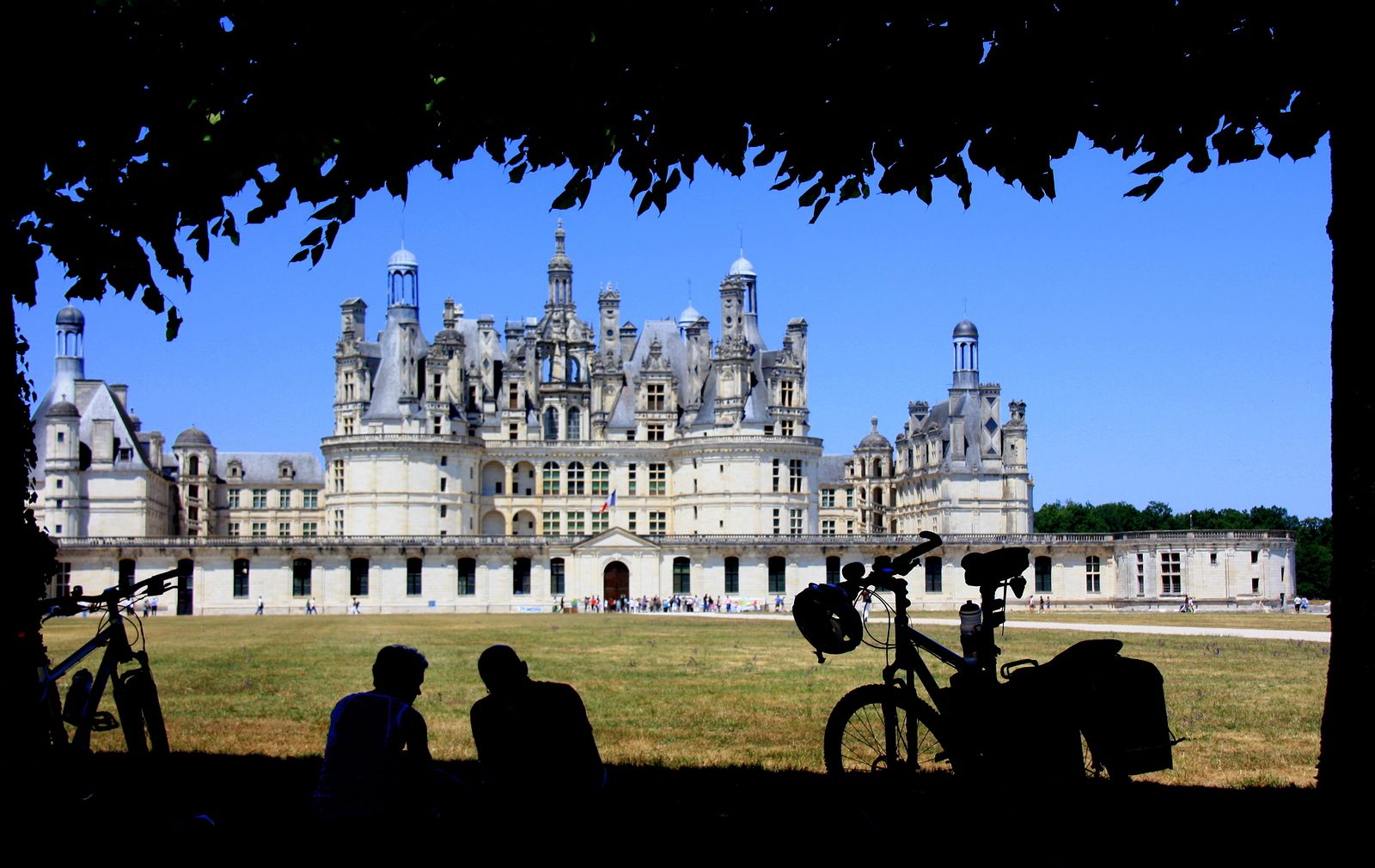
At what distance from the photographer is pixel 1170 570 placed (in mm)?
74062

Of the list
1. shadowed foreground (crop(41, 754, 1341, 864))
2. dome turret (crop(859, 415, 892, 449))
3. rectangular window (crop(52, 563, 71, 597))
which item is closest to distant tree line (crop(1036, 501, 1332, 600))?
dome turret (crop(859, 415, 892, 449))

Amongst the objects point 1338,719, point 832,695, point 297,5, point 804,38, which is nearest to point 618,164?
point 804,38

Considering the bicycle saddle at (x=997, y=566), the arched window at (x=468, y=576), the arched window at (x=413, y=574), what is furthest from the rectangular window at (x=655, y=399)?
the bicycle saddle at (x=997, y=566)

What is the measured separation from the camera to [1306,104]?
927 centimetres

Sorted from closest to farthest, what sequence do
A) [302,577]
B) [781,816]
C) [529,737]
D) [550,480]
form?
[529,737]
[781,816]
[302,577]
[550,480]

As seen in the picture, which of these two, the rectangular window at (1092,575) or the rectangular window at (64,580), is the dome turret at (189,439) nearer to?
the rectangular window at (64,580)

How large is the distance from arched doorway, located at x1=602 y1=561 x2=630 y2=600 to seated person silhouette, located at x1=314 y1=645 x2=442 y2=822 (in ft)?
224

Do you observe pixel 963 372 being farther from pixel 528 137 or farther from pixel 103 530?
pixel 528 137

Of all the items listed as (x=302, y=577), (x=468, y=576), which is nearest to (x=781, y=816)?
(x=468, y=576)

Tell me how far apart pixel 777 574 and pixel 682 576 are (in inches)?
188

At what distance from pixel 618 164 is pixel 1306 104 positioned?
4.34 meters

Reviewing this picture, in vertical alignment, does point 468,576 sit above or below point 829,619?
below

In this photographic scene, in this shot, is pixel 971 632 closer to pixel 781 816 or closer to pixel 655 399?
pixel 781 816

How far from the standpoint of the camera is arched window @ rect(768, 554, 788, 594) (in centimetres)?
7588
